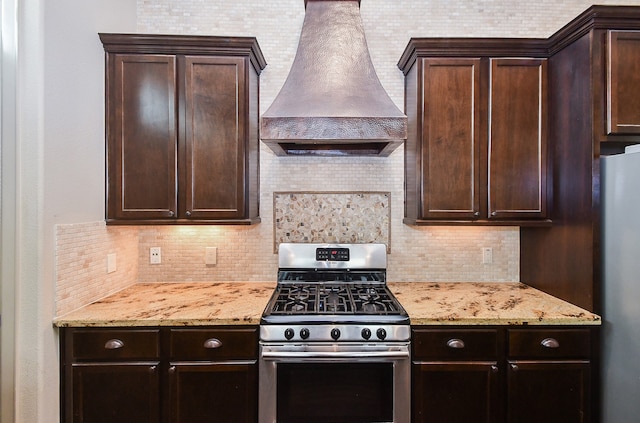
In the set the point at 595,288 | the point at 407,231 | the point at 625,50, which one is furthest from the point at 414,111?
the point at 595,288

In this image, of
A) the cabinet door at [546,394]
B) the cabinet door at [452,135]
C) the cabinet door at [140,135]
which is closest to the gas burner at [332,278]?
the cabinet door at [452,135]

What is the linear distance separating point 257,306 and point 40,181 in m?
1.23

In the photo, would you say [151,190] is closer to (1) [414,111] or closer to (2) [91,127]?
(2) [91,127]

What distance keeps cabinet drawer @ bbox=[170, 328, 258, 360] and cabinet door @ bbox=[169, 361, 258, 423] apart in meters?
0.04

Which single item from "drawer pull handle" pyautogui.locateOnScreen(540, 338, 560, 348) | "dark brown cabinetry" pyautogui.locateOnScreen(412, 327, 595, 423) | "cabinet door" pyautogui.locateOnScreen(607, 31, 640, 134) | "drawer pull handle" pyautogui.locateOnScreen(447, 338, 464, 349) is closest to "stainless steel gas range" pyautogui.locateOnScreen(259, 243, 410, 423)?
"dark brown cabinetry" pyautogui.locateOnScreen(412, 327, 595, 423)

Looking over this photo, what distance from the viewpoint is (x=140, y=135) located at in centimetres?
220

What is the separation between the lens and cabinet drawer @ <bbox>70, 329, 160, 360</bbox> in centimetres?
181

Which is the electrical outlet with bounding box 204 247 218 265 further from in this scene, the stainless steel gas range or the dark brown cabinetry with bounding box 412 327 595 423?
the dark brown cabinetry with bounding box 412 327 595 423

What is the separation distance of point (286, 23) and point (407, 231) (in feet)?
5.66

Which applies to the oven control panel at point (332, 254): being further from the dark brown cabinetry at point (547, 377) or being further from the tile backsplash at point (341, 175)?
the dark brown cabinetry at point (547, 377)

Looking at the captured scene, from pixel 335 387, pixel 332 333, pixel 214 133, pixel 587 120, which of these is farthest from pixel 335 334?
pixel 587 120

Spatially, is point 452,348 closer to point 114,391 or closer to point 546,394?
point 546,394

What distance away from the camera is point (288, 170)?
8.41ft

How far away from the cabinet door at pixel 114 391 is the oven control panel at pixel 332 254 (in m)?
1.17
